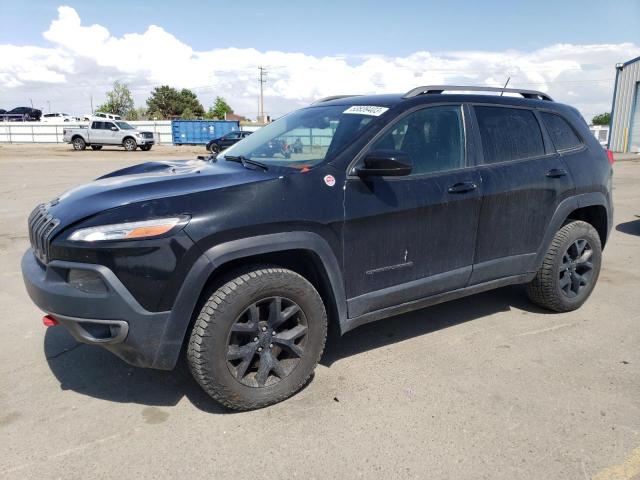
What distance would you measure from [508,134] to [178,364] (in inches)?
116

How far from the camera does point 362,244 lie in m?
3.18

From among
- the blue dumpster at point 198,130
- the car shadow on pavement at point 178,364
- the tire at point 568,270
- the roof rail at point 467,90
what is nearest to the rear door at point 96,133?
the blue dumpster at point 198,130

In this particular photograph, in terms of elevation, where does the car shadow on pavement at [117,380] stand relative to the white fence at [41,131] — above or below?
below

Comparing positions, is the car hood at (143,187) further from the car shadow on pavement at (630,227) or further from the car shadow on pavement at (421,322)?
the car shadow on pavement at (630,227)

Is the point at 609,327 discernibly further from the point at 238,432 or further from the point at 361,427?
the point at 238,432

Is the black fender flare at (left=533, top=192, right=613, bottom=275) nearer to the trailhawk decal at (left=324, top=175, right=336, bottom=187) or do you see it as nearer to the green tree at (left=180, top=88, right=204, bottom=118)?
the trailhawk decal at (left=324, top=175, right=336, bottom=187)

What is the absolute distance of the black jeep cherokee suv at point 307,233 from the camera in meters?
2.63

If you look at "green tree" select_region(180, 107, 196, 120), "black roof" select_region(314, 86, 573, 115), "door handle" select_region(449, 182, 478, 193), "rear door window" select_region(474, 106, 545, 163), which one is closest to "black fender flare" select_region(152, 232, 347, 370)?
"door handle" select_region(449, 182, 478, 193)

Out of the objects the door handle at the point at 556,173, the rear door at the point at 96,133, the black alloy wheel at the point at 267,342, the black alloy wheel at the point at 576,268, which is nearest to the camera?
the black alloy wheel at the point at 267,342

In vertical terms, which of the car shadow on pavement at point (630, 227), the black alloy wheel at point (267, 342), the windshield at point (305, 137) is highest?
the windshield at point (305, 137)

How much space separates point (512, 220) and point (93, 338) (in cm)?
294

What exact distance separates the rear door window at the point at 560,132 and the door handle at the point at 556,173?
0.69ft

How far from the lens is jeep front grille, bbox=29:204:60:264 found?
2779 mm

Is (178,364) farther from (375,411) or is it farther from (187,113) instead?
(187,113)
